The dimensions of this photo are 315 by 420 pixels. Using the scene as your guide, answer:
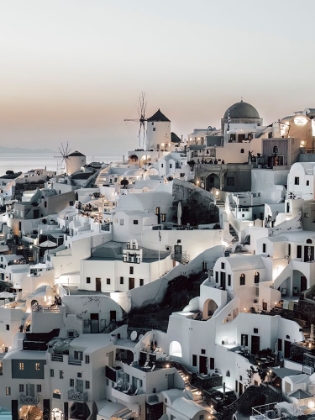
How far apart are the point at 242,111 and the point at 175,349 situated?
24982mm

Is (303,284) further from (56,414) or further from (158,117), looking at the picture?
(158,117)

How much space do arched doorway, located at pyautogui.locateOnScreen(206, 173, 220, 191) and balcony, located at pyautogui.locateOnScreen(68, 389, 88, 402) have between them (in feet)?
49.4

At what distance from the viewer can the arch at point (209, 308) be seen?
83.5 ft

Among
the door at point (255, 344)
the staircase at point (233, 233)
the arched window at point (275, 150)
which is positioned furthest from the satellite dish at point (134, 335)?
the arched window at point (275, 150)

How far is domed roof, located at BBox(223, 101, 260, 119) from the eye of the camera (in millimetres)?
45938

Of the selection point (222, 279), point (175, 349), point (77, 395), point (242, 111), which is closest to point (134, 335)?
point (175, 349)

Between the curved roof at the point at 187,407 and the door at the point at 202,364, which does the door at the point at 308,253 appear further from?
the curved roof at the point at 187,407

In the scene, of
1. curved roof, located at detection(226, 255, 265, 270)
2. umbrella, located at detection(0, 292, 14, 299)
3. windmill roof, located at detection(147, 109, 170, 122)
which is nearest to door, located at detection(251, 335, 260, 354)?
curved roof, located at detection(226, 255, 265, 270)

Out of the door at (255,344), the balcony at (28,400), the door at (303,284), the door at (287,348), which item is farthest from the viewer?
the balcony at (28,400)

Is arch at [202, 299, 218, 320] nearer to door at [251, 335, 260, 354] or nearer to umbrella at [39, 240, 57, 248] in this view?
door at [251, 335, 260, 354]

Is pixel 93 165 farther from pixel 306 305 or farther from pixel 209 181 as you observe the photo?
pixel 306 305

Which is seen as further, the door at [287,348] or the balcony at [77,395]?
the balcony at [77,395]

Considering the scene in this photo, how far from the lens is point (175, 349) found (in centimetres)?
2511

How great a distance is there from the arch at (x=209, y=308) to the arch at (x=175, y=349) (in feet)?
4.92
